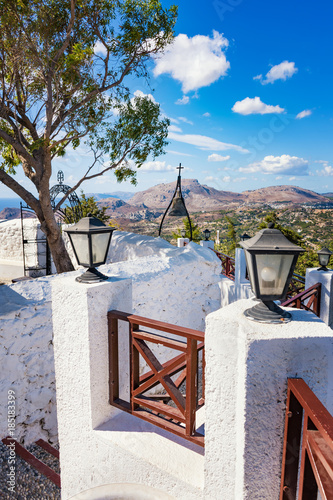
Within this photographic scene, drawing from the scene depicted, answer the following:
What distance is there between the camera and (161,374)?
197 centimetres

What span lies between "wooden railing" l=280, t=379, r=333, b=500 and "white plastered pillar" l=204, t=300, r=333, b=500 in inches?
1.6

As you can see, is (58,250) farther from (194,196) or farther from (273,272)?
(194,196)

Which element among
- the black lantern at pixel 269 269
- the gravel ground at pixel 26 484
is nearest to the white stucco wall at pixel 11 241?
the gravel ground at pixel 26 484

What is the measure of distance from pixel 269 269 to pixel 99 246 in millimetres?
1369

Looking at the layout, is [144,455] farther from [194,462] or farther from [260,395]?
[260,395]

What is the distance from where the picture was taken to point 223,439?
1.51m

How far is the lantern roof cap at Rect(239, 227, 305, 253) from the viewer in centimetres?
138

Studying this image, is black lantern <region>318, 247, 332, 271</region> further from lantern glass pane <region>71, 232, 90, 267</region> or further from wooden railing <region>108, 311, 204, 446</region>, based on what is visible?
lantern glass pane <region>71, 232, 90, 267</region>

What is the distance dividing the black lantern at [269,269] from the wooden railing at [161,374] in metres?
0.46

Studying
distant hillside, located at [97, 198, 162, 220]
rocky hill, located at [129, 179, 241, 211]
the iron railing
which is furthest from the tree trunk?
rocky hill, located at [129, 179, 241, 211]

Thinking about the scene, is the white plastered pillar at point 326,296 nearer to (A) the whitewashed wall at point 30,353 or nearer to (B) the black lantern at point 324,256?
(B) the black lantern at point 324,256

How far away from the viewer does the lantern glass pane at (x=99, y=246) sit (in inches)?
88.0

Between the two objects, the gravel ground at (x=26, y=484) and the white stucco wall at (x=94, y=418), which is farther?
the gravel ground at (x=26, y=484)

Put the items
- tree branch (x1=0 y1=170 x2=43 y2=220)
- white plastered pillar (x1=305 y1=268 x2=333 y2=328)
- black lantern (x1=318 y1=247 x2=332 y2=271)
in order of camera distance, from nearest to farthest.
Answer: white plastered pillar (x1=305 y1=268 x2=333 y2=328) < black lantern (x1=318 y1=247 x2=332 y2=271) < tree branch (x1=0 y1=170 x2=43 y2=220)
